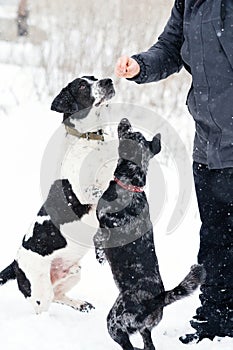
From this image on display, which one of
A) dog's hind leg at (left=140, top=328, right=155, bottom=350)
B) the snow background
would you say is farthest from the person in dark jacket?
dog's hind leg at (left=140, top=328, right=155, bottom=350)

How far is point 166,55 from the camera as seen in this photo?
3424 mm

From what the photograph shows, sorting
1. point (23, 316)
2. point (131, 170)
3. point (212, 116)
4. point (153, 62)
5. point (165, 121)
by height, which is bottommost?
point (23, 316)

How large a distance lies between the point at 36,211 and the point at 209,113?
3463 millimetres

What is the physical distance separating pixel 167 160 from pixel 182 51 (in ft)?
13.4

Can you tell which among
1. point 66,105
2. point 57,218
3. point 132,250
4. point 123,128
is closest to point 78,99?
point 66,105

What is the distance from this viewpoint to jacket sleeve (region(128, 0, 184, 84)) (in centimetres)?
334

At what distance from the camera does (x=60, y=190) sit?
4.00m

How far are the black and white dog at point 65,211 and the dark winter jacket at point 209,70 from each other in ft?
2.57

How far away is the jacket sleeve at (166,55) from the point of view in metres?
3.34

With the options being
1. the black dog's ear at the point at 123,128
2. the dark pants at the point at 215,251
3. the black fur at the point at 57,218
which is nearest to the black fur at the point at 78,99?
the black fur at the point at 57,218

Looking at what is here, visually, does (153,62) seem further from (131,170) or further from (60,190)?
(60,190)

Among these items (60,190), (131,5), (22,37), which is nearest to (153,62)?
(60,190)

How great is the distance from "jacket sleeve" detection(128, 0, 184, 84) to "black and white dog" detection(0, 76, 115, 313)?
67cm

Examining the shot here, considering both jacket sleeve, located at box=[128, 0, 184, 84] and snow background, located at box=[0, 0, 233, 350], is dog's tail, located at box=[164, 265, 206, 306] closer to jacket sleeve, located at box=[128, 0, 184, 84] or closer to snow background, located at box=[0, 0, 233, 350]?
snow background, located at box=[0, 0, 233, 350]
